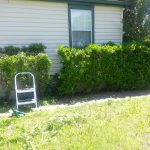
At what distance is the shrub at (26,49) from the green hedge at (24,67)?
1.89 ft

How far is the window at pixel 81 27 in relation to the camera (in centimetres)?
1274

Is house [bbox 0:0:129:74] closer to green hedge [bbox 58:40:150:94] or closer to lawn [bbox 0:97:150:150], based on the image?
green hedge [bbox 58:40:150:94]

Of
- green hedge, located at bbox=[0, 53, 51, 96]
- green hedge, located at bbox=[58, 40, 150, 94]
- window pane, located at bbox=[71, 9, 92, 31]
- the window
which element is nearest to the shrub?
green hedge, located at bbox=[0, 53, 51, 96]

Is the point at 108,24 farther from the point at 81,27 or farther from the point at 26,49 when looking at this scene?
the point at 26,49

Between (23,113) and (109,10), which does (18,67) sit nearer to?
(23,113)

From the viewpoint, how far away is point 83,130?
665 centimetres

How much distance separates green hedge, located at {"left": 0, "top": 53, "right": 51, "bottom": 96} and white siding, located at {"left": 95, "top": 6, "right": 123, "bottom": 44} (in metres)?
3.59

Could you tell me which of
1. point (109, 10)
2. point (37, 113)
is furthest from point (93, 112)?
point (109, 10)

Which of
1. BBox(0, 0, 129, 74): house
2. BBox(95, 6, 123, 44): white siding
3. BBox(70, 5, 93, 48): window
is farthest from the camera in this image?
BBox(95, 6, 123, 44): white siding

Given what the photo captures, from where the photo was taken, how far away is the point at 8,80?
9.98 m

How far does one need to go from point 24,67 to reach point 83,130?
13.4 feet

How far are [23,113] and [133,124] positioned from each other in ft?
9.67

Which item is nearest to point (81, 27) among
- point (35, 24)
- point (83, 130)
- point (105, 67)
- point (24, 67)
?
point (35, 24)

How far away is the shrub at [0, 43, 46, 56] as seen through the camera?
35.6 ft
